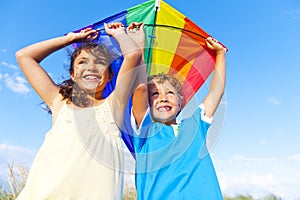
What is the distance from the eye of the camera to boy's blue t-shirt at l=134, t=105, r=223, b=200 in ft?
8.50

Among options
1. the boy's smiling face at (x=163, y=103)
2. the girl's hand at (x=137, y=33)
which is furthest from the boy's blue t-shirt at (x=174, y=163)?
the girl's hand at (x=137, y=33)

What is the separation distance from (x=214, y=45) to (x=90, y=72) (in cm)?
116

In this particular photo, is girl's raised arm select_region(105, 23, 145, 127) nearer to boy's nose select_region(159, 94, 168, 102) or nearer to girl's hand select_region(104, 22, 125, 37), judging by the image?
girl's hand select_region(104, 22, 125, 37)

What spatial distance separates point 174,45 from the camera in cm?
332

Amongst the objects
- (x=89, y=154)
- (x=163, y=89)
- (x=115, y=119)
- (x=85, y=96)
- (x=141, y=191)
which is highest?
(x=163, y=89)

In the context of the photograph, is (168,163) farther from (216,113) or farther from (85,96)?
(85,96)

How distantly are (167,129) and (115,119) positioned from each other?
2.17ft

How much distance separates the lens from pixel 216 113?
288 cm

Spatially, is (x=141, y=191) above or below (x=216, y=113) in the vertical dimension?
below

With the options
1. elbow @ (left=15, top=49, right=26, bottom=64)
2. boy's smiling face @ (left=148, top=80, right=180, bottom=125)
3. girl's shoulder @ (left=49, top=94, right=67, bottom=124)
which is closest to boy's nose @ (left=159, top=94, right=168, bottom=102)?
boy's smiling face @ (left=148, top=80, right=180, bottom=125)

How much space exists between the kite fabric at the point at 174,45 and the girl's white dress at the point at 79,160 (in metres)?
0.96

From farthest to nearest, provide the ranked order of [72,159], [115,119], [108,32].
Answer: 1. [108,32]
2. [115,119]
3. [72,159]

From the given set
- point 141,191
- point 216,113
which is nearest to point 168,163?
point 141,191

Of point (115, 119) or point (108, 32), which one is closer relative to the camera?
point (115, 119)
